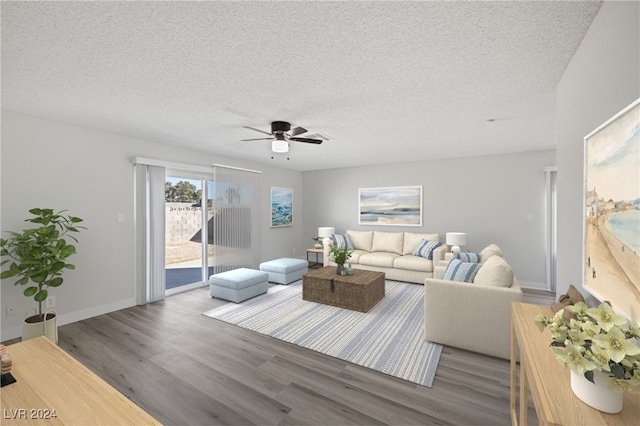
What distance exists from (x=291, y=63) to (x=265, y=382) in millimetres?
2426

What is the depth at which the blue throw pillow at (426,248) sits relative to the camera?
16.3 ft

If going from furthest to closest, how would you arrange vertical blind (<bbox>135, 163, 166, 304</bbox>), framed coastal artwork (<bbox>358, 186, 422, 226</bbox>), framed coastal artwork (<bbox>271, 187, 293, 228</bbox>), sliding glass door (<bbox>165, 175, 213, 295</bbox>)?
framed coastal artwork (<bbox>271, 187, 293, 228</bbox>)
framed coastal artwork (<bbox>358, 186, 422, 226</bbox>)
sliding glass door (<bbox>165, 175, 213, 295</bbox>)
vertical blind (<bbox>135, 163, 166, 304</bbox>)

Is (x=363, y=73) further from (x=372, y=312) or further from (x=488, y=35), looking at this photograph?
(x=372, y=312)

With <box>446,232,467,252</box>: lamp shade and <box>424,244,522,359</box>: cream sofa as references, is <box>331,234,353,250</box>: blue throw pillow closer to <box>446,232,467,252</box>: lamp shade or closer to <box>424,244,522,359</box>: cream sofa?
<box>446,232,467,252</box>: lamp shade

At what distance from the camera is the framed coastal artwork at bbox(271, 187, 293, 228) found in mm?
6363

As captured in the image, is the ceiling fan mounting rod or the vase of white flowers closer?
the vase of white flowers

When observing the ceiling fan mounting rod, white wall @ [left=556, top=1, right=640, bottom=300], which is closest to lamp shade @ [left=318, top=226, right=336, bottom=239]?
the ceiling fan mounting rod

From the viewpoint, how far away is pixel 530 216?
15.6 ft

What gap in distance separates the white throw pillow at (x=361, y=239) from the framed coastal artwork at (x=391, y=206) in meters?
0.39

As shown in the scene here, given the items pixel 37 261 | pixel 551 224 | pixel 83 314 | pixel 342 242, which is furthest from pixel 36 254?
pixel 551 224

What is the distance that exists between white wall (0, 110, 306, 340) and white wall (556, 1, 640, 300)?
4734mm

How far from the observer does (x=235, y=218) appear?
17.1ft

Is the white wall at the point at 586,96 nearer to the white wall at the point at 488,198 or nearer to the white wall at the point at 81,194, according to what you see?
the white wall at the point at 488,198

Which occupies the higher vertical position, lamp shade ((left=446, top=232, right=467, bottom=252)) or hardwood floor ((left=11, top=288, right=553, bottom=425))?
lamp shade ((left=446, top=232, right=467, bottom=252))
